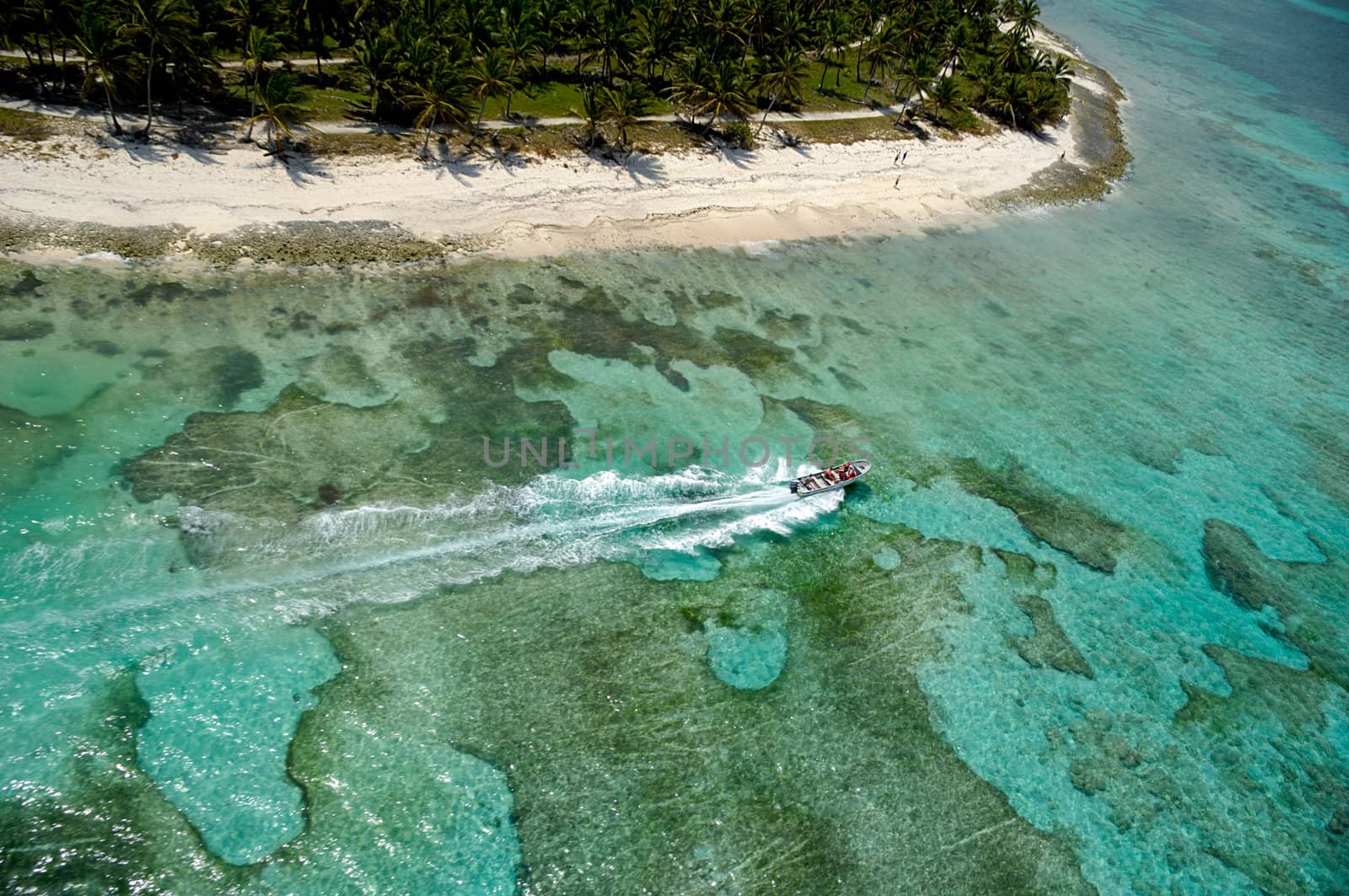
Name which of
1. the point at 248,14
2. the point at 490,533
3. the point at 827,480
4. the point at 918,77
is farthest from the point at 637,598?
the point at 918,77

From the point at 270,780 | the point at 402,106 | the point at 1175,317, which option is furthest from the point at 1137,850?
the point at 402,106

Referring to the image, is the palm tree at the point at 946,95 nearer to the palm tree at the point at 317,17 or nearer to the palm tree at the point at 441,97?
the palm tree at the point at 441,97

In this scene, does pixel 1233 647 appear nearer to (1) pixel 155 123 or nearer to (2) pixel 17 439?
(2) pixel 17 439

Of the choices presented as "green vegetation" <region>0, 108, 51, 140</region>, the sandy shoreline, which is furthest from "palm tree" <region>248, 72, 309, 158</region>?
"green vegetation" <region>0, 108, 51, 140</region>

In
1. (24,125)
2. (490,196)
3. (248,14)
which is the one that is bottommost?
(490,196)

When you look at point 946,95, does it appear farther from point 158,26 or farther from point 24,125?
point 24,125
